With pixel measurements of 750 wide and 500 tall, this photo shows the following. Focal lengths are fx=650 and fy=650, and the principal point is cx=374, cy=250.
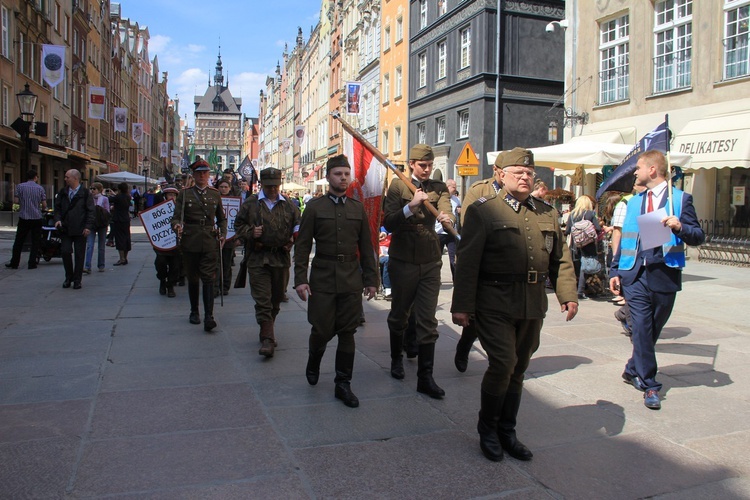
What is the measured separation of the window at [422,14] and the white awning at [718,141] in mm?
18189

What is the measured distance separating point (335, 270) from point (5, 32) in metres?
27.9

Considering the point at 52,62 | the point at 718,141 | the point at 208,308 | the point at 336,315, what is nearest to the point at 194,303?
the point at 208,308

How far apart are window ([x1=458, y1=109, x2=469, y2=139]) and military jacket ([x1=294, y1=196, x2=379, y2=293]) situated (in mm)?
22693

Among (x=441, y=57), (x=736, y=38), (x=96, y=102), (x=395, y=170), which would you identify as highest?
(x=441, y=57)

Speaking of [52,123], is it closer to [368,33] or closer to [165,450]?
[368,33]

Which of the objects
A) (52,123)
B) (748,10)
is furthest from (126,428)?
(52,123)

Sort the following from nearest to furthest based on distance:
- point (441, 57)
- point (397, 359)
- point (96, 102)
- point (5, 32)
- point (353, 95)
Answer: point (397, 359), point (5, 32), point (441, 57), point (353, 95), point (96, 102)

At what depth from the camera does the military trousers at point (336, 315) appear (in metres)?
4.91

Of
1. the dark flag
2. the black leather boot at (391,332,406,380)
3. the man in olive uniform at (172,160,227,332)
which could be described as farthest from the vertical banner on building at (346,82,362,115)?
the black leather boot at (391,332,406,380)

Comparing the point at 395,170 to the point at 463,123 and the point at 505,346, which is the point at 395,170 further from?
the point at 463,123

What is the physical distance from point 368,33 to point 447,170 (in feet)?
57.6

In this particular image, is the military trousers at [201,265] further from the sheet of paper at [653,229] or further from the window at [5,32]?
the window at [5,32]

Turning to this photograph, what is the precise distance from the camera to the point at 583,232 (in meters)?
9.89

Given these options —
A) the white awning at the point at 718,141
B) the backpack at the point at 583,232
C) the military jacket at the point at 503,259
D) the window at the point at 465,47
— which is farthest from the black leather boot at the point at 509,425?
the window at the point at 465,47
